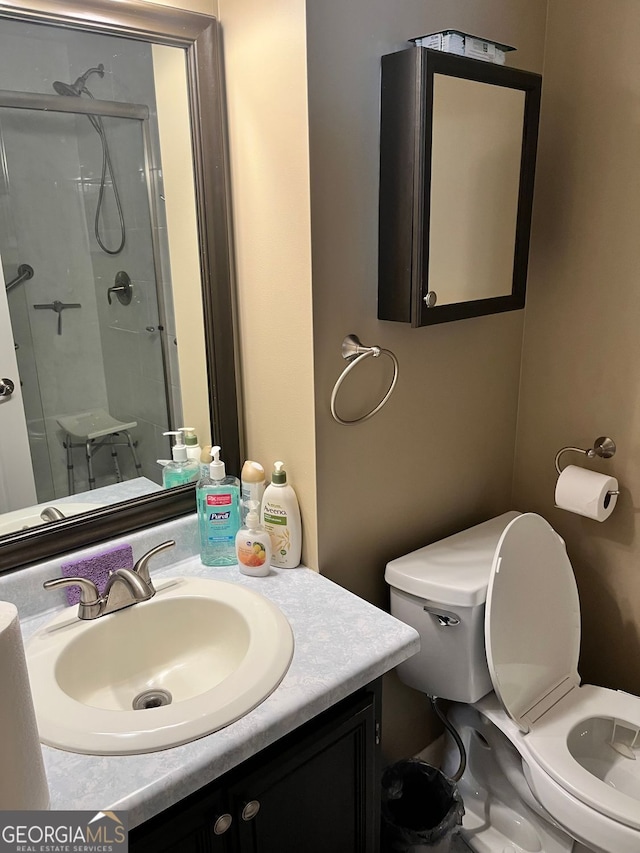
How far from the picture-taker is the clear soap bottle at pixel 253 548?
1383mm

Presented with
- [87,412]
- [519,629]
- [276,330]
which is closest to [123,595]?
[87,412]

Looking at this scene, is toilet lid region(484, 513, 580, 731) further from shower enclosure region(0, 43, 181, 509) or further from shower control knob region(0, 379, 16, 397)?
shower control knob region(0, 379, 16, 397)

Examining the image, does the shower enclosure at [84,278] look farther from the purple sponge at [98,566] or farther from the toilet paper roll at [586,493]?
the toilet paper roll at [586,493]

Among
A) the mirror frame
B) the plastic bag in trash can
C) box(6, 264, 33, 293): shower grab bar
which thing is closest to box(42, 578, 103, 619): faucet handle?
the mirror frame

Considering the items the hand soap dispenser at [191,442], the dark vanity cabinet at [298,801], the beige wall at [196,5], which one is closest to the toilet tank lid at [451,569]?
the dark vanity cabinet at [298,801]

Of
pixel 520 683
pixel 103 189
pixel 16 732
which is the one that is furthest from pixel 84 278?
pixel 520 683

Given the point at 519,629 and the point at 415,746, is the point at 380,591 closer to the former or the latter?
the point at 519,629

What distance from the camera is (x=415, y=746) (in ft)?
6.04

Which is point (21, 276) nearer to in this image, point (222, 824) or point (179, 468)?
point (179, 468)

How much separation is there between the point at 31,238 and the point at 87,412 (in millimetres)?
354

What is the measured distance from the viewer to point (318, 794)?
119cm

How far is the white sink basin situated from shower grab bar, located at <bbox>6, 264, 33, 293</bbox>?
2.04 feet

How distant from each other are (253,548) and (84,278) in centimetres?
64

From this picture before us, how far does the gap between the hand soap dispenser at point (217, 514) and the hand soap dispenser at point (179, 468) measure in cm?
6
